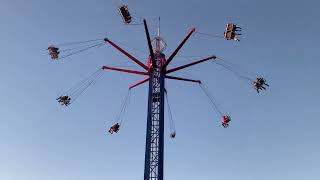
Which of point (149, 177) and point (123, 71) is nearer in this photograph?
point (149, 177)

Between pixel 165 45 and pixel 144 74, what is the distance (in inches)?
211

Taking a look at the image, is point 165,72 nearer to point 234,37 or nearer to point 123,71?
point 123,71

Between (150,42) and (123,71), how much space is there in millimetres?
6373

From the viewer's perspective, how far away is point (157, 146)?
5953 cm

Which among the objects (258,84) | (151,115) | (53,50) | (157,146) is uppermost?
(53,50)

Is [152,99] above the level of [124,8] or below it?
below

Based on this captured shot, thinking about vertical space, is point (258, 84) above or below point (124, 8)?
below

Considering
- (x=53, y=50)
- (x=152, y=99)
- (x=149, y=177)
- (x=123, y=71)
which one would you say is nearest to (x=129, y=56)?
(x=123, y=71)


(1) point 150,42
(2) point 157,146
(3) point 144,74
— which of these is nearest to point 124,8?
(1) point 150,42

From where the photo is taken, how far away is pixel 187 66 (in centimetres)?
6506

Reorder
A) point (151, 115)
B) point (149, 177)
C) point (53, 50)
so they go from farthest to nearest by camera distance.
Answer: point (53, 50) → point (151, 115) → point (149, 177)

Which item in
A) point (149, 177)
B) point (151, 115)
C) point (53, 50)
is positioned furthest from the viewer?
point (53, 50)

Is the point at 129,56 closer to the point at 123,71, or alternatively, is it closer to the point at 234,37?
the point at 123,71

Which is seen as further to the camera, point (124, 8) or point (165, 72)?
point (165, 72)
